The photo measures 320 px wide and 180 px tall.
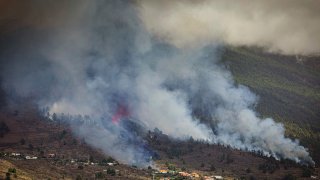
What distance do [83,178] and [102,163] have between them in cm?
2756

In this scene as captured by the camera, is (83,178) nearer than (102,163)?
Yes

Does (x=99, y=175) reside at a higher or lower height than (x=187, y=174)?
lower

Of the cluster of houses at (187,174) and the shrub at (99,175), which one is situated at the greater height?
the cluster of houses at (187,174)

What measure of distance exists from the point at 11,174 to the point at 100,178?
94.6 ft

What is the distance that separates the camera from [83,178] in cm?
16938

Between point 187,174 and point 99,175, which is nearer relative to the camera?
point 99,175

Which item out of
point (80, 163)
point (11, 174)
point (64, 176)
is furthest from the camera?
point (80, 163)

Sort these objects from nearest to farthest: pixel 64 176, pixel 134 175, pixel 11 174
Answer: pixel 11 174 → pixel 64 176 → pixel 134 175

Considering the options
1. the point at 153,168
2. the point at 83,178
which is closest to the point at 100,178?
the point at 83,178

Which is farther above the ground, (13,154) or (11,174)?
(13,154)

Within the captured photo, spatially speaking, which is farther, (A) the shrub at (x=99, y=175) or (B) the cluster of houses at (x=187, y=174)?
(B) the cluster of houses at (x=187, y=174)

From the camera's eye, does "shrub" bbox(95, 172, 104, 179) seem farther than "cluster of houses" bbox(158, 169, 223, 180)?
No

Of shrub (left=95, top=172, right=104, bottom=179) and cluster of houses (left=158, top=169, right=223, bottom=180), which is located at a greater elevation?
cluster of houses (left=158, top=169, right=223, bottom=180)

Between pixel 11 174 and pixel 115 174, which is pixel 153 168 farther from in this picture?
pixel 11 174
